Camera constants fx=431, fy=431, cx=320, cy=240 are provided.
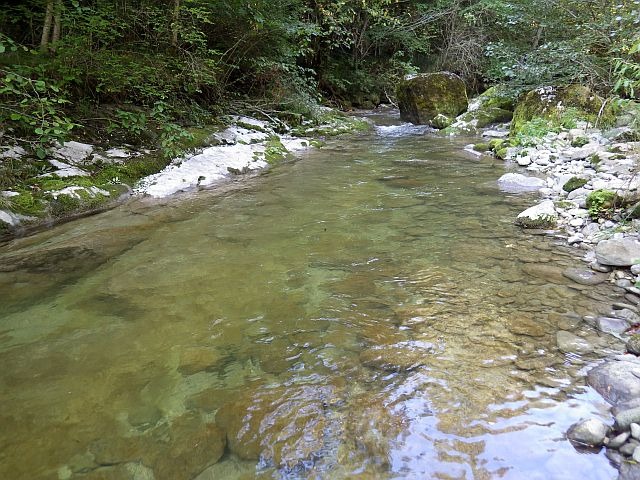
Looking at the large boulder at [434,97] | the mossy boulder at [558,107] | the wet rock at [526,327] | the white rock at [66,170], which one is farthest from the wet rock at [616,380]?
the large boulder at [434,97]

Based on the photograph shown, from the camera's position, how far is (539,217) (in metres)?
4.28

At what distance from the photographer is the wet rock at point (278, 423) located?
183 cm

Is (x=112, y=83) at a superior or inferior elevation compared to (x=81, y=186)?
superior

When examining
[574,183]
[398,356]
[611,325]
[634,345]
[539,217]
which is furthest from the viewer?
[574,183]

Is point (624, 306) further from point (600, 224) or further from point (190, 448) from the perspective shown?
point (190, 448)

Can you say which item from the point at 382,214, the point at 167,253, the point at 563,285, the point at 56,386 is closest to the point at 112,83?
the point at 167,253

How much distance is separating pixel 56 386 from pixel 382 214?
3547mm

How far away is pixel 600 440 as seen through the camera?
176 centimetres

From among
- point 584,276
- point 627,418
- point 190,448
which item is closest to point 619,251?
point 584,276

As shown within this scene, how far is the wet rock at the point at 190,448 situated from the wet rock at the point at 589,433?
149 cm

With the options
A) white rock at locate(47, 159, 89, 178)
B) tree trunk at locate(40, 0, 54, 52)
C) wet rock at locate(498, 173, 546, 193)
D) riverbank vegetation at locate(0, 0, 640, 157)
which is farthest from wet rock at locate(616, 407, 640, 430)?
tree trunk at locate(40, 0, 54, 52)

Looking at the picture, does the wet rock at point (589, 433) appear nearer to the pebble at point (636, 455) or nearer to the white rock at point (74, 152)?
the pebble at point (636, 455)

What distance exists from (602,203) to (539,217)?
1.84ft

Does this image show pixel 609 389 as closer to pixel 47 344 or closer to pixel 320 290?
pixel 320 290
